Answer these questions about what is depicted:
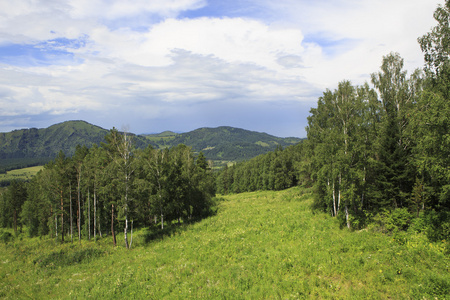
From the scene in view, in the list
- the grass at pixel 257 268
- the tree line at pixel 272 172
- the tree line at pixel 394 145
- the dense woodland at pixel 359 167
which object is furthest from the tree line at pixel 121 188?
the tree line at pixel 272 172

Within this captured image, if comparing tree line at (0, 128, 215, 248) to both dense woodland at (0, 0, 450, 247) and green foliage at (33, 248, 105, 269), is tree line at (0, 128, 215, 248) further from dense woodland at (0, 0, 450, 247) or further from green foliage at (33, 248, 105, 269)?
green foliage at (33, 248, 105, 269)

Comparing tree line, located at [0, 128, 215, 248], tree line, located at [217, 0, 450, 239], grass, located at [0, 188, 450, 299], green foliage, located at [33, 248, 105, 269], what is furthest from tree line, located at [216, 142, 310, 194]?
green foliage, located at [33, 248, 105, 269]

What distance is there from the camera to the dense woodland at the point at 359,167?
52.1 feet

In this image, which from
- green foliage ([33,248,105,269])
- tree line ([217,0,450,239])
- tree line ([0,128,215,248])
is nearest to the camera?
tree line ([217,0,450,239])

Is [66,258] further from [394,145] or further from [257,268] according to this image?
[394,145]

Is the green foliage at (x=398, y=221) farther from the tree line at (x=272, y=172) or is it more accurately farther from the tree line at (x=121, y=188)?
the tree line at (x=272, y=172)

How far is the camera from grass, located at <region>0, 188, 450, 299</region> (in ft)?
40.3

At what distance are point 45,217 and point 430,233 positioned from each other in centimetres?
6049

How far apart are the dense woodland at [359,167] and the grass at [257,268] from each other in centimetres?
302

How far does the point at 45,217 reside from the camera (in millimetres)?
46906

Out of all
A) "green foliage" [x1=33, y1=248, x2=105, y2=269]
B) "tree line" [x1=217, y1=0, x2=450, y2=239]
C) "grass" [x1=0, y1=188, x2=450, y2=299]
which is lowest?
"green foliage" [x1=33, y1=248, x2=105, y2=269]

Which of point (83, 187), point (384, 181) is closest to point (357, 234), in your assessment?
point (384, 181)

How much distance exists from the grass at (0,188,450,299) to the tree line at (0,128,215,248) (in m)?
6.79

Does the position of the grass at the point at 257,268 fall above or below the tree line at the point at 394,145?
below
